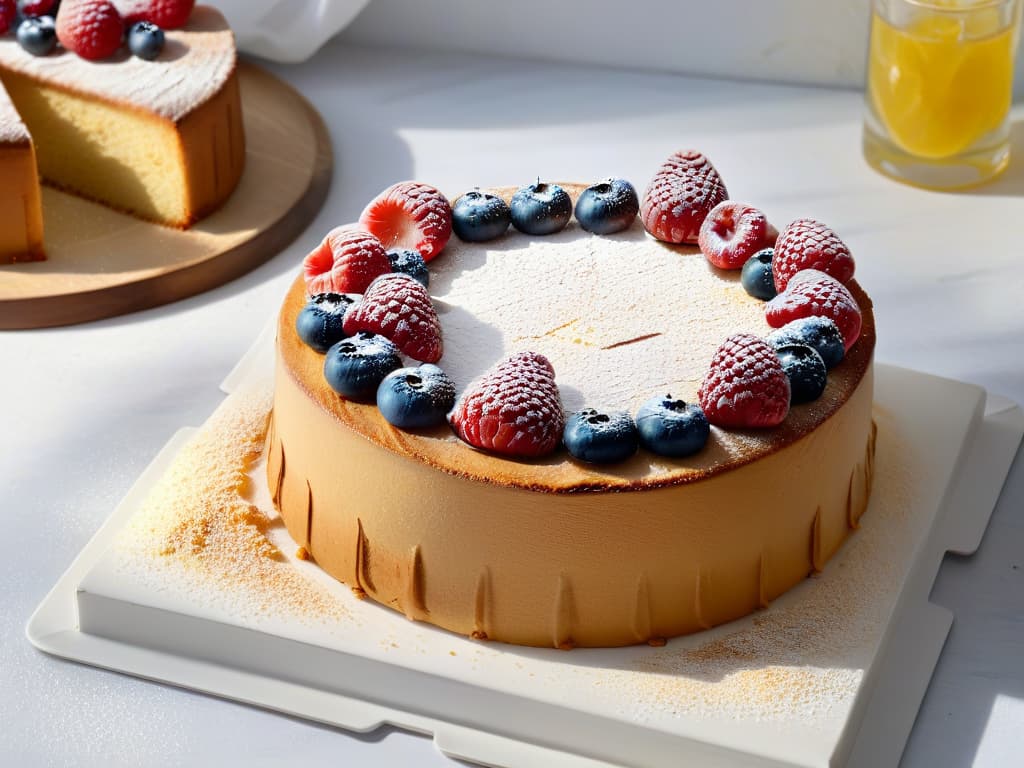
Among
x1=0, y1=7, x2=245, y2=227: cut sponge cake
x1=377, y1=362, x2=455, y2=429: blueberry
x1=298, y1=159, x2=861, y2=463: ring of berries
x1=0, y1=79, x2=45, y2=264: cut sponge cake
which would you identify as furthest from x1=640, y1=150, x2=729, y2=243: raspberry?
x1=0, y1=79, x2=45, y2=264: cut sponge cake

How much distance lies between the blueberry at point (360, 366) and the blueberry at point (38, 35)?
59.2 inches

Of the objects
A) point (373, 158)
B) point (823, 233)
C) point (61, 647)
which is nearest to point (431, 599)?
point (61, 647)

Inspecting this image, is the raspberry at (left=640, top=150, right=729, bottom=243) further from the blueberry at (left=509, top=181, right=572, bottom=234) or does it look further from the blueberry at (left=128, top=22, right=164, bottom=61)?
the blueberry at (left=128, top=22, right=164, bottom=61)

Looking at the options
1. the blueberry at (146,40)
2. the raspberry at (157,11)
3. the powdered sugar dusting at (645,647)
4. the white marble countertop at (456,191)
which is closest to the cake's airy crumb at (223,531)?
the powdered sugar dusting at (645,647)

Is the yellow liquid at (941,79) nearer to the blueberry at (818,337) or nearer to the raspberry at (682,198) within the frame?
the raspberry at (682,198)

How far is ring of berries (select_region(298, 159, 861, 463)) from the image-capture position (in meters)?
2.02

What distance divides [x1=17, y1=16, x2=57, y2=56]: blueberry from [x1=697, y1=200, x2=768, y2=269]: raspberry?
1578 millimetres

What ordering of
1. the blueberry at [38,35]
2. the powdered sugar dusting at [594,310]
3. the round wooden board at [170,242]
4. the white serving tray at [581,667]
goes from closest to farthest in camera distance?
1. the white serving tray at [581,667]
2. the powdered sugar dusting at [594,310]
3. the round wooden board at [170,242]
4. the blueberry at [38,35]

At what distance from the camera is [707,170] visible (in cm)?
251

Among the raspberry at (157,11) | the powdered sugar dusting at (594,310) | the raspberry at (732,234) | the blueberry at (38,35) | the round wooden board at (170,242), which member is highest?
the raspberry at (732,234)

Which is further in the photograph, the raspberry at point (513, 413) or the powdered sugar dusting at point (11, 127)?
the powdered sugar dusting at point (11, 127)

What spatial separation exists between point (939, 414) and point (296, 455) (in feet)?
3.44

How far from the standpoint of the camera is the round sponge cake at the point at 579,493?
6.63 feet

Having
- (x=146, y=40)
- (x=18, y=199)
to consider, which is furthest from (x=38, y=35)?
(x=18, y=199)
